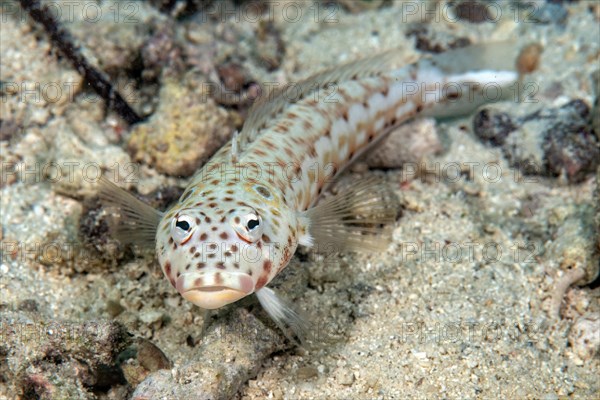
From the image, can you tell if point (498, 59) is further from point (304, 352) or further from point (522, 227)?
point (304, 352)

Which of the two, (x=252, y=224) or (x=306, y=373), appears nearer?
(x=252, y=224)

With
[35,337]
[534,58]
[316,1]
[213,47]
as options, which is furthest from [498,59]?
[35,337]

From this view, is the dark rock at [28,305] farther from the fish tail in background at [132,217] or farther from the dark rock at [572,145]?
the dark rock at [572,145]

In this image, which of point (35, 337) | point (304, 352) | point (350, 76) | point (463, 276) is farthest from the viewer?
point (350, 76)

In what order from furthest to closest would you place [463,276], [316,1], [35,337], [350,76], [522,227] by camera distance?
[316,1], [350,76], [522,227], [463,276], [35,337]

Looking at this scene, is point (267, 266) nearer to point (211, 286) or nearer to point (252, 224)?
point (252, 224)

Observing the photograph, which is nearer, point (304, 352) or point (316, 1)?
point (304, 352)

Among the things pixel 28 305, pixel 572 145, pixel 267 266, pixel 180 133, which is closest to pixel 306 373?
pixel 267 266
